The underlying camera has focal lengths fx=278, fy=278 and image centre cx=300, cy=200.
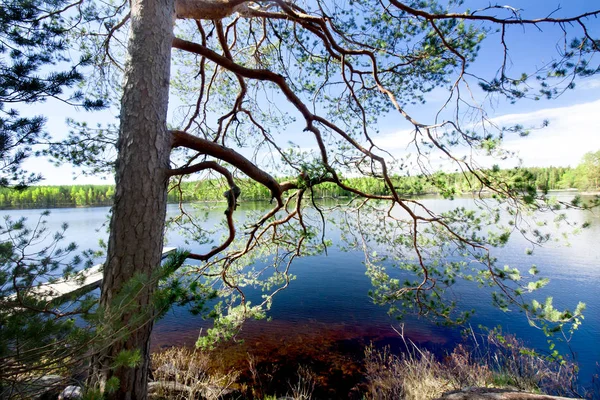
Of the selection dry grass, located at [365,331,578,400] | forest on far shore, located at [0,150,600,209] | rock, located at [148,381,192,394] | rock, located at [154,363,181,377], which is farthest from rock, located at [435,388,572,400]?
rock, located at [154,363,181,377]

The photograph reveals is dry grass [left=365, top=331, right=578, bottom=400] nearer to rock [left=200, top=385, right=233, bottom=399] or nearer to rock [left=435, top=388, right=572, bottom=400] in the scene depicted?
rock [left=435, top=388, right=572, bottom=400]

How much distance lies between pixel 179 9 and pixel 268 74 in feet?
2.51

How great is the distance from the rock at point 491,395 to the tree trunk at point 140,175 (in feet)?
7.36

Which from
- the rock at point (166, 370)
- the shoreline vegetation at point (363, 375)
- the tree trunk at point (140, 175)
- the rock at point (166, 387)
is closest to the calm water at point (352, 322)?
the shoreline vegetation at point (363, 375)

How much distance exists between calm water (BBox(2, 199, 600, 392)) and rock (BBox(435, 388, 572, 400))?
11.5 feet

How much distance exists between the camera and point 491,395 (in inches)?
80.2

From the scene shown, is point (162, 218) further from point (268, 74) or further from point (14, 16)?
point (14, 16)

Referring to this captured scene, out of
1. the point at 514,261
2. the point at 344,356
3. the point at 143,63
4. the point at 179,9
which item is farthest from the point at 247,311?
the point at 514,261

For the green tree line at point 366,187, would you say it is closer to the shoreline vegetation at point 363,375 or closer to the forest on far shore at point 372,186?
the forest on far shore at point 372,186

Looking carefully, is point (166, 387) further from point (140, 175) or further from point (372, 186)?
point (372, 186)

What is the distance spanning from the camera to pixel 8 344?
936 millimetres

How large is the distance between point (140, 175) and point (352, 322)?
297 inches

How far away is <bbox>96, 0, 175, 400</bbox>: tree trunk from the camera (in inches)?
56.7

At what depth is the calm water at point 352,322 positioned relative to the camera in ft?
20.7
